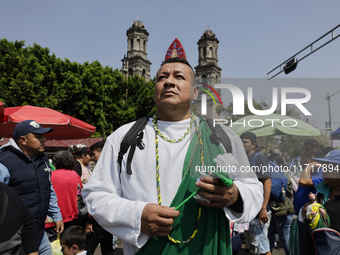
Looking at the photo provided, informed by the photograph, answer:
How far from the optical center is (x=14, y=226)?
1.93 metres

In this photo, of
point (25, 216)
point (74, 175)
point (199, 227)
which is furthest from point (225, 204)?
point (74, 175)

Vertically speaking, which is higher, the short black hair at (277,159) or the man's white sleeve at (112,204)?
the short black hair at (277,159)

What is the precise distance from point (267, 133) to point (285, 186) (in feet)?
12.4

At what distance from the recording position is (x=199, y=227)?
1.32 m

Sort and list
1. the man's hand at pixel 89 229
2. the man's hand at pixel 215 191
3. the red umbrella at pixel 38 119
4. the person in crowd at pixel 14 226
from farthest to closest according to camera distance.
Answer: the red umbrella at pixel 38 119 → the man's hand at pixel 89 229 → the person in crowd at pixel 14 226 → the man's hand at pixel 215 191

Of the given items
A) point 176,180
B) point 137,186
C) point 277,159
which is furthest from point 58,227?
point 277,159

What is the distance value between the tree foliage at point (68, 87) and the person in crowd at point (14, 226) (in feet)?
52.2

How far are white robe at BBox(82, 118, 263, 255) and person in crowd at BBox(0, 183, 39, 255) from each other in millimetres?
882

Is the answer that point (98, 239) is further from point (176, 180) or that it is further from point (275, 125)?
point (275, 125)

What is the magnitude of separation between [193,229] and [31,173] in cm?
243

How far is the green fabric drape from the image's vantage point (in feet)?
4.22

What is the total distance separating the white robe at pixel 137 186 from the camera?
1255 mm

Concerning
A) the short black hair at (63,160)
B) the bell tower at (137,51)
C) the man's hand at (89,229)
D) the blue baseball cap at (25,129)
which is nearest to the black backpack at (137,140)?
the blue baseball cap at (25,129)

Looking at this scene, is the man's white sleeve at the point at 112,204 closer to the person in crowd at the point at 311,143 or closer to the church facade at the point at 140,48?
the person in crowd at the point at 311,143
